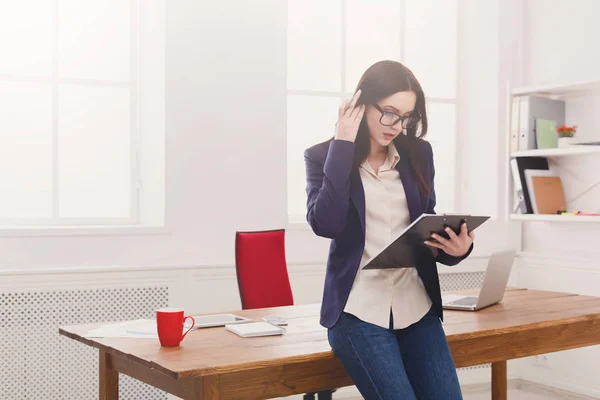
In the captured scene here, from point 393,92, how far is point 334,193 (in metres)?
0.31

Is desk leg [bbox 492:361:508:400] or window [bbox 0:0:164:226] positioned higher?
window [bbox 0:0:164:226]

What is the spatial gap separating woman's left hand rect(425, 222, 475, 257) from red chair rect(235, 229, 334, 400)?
123 centimetres

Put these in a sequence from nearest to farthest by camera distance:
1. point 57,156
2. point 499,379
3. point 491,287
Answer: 1. point 491,287
2. point 499,379
3. point 57,156

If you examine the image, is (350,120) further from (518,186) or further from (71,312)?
(518,186)

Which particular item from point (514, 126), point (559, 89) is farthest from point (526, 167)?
point (559, 89)

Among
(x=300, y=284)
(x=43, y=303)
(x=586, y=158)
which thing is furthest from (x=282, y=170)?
(x=586, y=158)

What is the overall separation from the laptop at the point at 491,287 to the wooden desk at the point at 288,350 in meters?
0.05

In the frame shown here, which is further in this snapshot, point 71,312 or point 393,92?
point 71,312

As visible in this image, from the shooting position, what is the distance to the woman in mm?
1904

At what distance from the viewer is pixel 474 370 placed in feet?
15.0

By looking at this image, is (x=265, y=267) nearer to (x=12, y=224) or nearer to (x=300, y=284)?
(x=300, y=284)

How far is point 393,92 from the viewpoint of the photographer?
199cm

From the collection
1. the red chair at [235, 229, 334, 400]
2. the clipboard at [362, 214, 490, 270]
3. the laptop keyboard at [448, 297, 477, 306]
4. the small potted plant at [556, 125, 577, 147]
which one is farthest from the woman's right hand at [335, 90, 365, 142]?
the small potted plant at [556, 125, 577, 147]

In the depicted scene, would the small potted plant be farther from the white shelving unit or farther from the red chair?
the red chair
